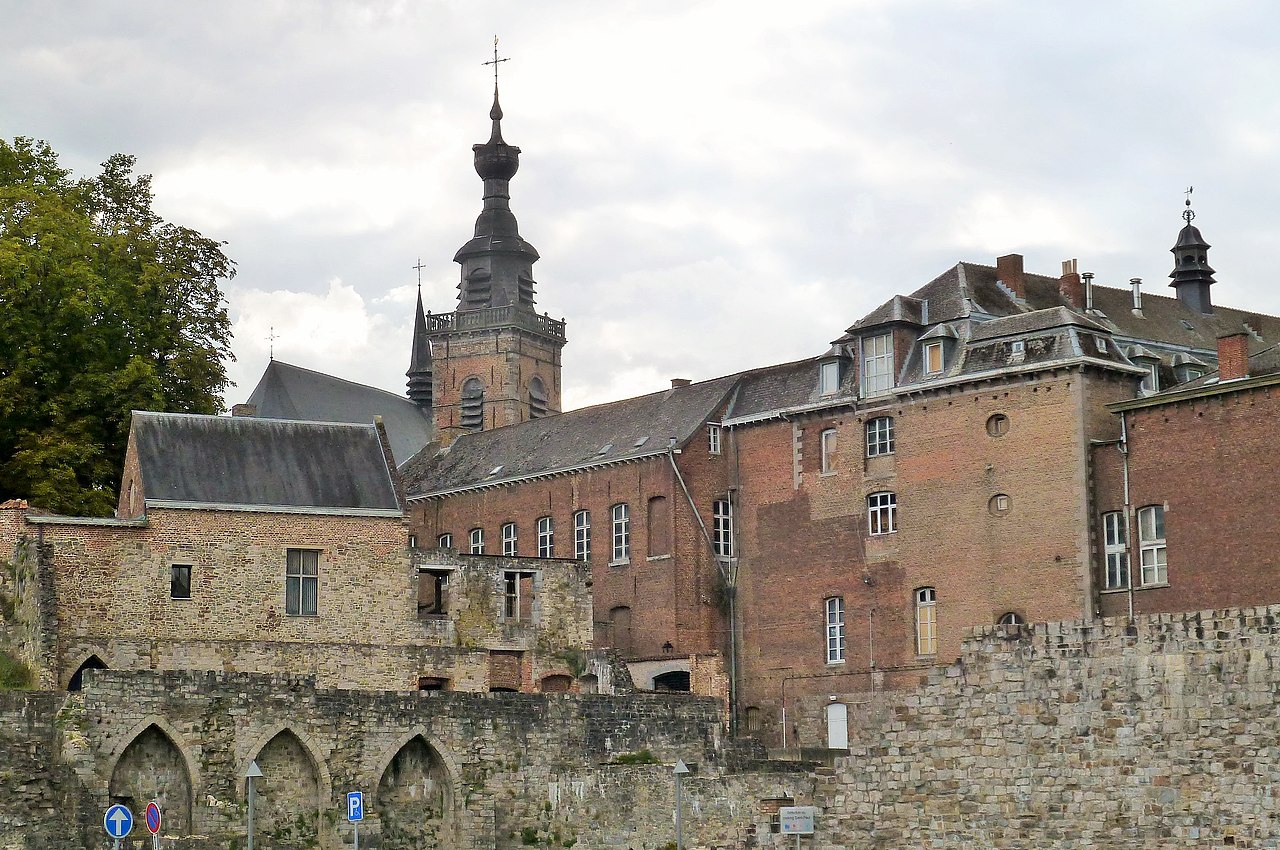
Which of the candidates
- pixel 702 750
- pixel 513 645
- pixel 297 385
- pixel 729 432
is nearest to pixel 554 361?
pixel 297 385

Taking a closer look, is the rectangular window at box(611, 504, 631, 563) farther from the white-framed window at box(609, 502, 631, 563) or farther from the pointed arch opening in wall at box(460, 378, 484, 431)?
the pointed arch opening in wall at box(460, 378, 484, 431)

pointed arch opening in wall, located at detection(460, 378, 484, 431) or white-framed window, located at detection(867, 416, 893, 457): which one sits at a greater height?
pointed arch opening in wall, located at detection(460, 378, 484, 431)

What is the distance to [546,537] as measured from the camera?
61.9m

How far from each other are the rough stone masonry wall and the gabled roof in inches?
951

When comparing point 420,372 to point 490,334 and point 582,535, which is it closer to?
point 490,334

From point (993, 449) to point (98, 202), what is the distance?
2493cm

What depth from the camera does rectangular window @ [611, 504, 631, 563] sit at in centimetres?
5903

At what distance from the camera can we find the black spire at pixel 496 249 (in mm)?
90812

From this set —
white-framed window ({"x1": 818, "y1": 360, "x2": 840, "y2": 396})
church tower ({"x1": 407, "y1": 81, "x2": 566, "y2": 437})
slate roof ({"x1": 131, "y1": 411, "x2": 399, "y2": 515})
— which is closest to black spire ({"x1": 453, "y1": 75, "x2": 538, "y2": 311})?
church tower ({"x1": 407, "y1": 81, "x2": 566, "y2": 437})

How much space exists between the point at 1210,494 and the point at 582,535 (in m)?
20.6

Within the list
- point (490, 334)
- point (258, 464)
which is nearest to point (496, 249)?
point (490, 334)

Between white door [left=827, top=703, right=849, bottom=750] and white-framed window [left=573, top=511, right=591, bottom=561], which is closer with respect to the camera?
white door [left=827, top=703, right=849, bottom=750]

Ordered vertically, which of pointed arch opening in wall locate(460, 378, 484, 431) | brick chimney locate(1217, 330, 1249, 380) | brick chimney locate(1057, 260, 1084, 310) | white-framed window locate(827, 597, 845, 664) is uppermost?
pointed arch opening in wall locate(460, 378, 484, 431)

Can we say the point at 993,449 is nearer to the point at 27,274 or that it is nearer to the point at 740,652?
the point at 740,652
